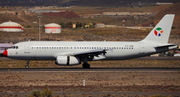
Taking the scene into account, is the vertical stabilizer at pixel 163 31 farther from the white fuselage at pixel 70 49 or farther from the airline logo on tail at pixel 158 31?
the white fuselage at pixel 70 49

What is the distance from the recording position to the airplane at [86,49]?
1750 inches

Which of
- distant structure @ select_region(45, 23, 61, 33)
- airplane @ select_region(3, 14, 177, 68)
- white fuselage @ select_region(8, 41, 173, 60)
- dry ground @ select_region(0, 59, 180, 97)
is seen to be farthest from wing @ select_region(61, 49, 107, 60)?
distant structure @ select_region(45, 23, 61, 33)

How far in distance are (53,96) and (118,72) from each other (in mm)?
15822

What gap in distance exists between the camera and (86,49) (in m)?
45.4

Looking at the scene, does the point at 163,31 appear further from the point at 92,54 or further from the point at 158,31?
the point at 92,54

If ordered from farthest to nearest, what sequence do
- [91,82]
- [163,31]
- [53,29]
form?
[53,29] → [163,31] → [91,82]

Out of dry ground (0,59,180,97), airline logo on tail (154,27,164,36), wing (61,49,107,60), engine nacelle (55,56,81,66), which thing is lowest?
dry ground (0,59,180,97)

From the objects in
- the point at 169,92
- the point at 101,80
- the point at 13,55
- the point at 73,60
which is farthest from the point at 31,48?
the point at 169,92

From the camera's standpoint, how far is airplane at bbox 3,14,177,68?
44.4 metres

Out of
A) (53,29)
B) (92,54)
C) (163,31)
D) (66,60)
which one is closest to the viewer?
(66,60)

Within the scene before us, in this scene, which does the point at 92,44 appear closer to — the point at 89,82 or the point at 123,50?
the point at 123,50

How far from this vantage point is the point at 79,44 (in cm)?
4556

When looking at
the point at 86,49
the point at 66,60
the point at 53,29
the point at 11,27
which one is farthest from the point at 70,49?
the point at 11,27

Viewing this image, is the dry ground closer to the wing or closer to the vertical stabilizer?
the wing
